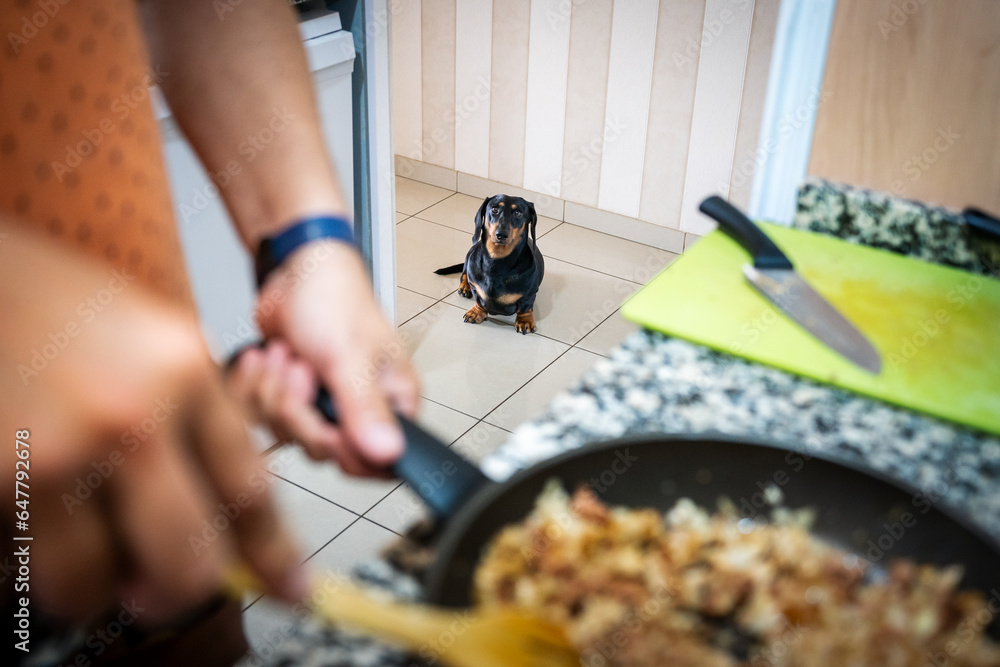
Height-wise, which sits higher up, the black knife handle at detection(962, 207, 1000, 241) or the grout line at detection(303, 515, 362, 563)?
the black knife handle at detection(962, 207, 1000, 241)

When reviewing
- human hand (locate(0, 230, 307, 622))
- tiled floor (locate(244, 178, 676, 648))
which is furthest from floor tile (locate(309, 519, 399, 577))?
human hand (locate(0, 230, 307, 622))

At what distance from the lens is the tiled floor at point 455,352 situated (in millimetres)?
1094

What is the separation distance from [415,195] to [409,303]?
60 cm

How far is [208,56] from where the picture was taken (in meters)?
0.53

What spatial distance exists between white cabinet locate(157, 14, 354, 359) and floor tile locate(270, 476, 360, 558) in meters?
0.22

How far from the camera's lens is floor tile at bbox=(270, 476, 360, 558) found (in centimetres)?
106

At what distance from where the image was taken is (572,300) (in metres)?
1.71

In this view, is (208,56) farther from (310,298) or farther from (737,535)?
(737,535)

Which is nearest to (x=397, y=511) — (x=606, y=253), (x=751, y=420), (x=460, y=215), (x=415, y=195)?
(x=751, y=420)

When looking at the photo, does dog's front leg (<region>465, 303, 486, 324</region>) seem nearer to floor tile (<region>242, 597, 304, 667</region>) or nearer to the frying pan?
floor tile (<region>242, 597, 304, 667</region>)

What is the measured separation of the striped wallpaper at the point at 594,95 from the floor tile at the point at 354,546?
1103 millimetres

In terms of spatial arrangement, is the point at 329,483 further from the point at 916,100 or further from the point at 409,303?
the point at 916,100

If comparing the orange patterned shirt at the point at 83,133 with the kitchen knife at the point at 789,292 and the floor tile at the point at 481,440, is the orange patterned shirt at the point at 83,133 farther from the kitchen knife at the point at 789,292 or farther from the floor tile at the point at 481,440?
the floor tile at the point at 481,440

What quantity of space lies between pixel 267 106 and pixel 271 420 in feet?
0.71
